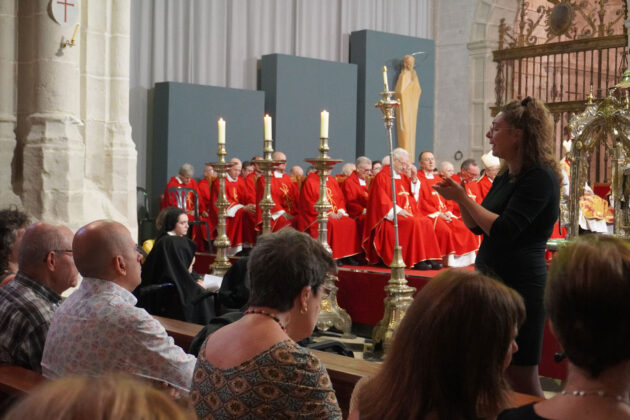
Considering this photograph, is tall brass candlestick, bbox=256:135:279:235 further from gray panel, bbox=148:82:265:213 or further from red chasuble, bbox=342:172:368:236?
gray panel, bbox=148:82:265:213

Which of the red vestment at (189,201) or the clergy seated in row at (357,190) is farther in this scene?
the red vestment at (189,201)

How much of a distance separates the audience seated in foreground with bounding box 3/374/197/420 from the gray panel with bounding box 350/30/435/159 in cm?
1377

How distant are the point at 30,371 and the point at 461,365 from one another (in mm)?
1773

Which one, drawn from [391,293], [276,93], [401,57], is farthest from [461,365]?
[401,57]

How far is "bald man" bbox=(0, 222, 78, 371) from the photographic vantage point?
9.38 feet

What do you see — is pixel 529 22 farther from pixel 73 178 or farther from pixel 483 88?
pixel 73 178

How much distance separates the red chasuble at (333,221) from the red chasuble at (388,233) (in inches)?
9.1

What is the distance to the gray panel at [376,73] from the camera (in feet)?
47.2

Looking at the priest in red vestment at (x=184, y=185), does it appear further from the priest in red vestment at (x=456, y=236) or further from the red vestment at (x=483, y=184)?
the red vestment at (x=483, y=184)

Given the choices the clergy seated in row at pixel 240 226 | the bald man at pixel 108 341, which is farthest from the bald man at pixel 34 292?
the clergy seated in row at pixel 240 226

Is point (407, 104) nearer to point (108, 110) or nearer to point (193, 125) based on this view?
point (193, 125)

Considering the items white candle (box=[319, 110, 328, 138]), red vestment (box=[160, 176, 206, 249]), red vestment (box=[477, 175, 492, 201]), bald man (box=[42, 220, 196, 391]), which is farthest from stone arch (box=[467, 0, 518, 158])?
bald man (box=[42, 220, 196, 391])

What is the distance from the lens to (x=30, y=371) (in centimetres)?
272

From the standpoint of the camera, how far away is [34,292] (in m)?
2.95
